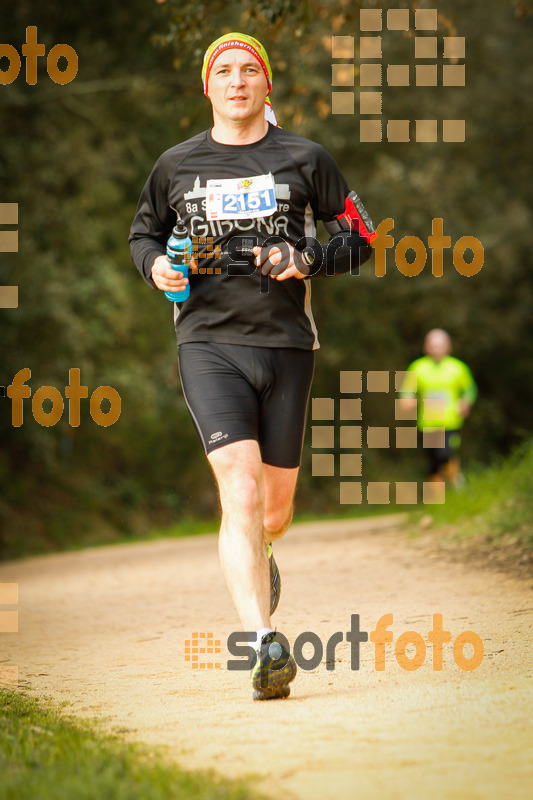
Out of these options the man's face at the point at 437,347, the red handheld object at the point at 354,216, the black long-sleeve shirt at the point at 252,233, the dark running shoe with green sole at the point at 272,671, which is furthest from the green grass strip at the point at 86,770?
the man's face at the point at 437,347

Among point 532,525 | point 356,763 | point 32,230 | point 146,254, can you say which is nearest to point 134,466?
point 32,230

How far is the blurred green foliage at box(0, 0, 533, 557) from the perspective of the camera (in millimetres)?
15125

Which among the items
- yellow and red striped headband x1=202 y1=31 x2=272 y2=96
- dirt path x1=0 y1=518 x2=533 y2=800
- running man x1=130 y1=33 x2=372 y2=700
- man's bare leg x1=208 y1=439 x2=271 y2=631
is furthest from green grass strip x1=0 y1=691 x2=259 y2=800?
yellow and red striped headband x1=202 y1=31 x2=272 y2=96

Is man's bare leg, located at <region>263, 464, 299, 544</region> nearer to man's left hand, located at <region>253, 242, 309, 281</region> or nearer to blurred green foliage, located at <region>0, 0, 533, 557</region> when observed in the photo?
man's left hand, located at <region>253, 242, 309, 281</region>

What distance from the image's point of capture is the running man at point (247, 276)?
442cm

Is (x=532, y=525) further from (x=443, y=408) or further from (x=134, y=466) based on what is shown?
(x=134, y=466)

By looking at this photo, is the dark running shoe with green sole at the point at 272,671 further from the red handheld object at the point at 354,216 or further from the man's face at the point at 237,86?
the man's face at the point at 237,86

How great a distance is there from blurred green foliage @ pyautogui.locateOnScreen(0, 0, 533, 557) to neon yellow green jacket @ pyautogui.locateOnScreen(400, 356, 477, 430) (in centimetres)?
220

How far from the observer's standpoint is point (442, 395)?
47.4 ft

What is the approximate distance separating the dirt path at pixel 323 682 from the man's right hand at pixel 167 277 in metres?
1.65

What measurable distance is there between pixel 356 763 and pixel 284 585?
472 cm

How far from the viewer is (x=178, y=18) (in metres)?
7.62

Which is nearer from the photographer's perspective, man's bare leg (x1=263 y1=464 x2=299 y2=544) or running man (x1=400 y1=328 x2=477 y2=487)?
man's bare leg (x1=263 y1=464 x2=299 y2=544)

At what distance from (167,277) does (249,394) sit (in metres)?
0.59
